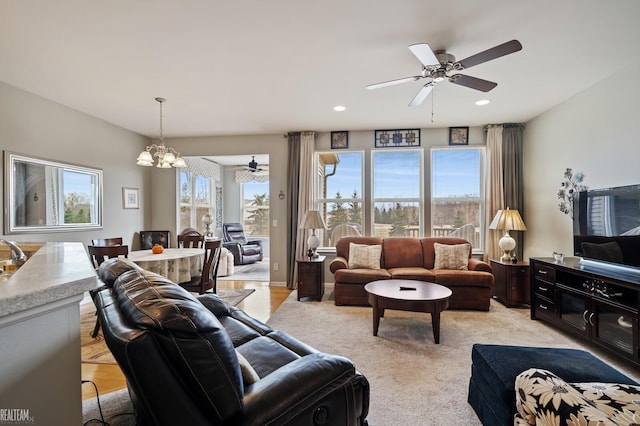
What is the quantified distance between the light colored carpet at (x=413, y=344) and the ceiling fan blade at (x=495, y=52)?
2.42 meters

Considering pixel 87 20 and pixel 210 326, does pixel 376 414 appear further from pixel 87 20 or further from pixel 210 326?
pixel 87 20

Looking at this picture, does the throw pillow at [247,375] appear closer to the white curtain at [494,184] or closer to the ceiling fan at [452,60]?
the ceiling fan at [452,60]

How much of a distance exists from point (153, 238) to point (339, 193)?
3.45 meters

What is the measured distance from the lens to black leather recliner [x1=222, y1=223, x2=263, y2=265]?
23.6 feet

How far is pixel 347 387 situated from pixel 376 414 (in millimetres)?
886

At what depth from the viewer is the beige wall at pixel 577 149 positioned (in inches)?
115

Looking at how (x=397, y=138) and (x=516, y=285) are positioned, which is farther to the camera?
(x=397, y=138)

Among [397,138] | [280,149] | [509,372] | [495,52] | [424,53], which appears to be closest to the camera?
[509,372]

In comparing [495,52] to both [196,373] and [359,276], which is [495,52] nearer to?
[196,373]

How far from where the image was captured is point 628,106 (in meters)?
2.91

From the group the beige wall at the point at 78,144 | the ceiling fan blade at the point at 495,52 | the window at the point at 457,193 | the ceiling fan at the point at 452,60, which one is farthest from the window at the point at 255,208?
the ceiling fan blade at the point at 495,52

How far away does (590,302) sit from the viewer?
2.76 meters

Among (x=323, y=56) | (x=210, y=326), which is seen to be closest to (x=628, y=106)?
(x=323, y=56)

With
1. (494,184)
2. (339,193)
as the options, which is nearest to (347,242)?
(339,193)
